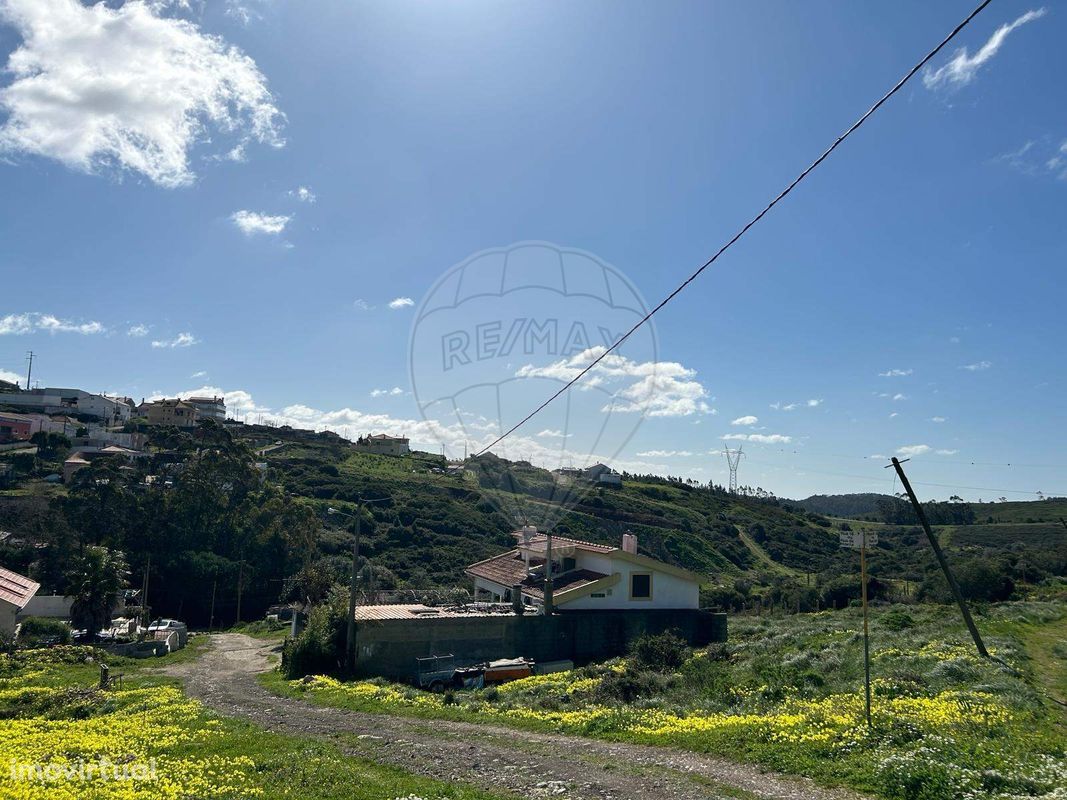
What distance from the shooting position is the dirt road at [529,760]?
10.7 m

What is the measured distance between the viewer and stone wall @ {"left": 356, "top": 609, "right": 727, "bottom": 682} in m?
25.2

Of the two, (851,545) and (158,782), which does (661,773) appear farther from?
(158,782)

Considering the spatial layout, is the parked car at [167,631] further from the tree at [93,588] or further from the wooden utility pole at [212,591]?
the wooden utility pole at [212,591]

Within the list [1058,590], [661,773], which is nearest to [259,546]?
[661,773]

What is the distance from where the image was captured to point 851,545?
1307cm

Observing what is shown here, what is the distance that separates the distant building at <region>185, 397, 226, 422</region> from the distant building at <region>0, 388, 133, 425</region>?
551 inches

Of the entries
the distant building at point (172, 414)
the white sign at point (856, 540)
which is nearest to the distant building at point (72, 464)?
the distant building at point (172, 414)

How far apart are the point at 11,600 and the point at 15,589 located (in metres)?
2.79

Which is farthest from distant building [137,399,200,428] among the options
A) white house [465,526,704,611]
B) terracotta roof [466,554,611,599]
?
white house [465,526,704,611]

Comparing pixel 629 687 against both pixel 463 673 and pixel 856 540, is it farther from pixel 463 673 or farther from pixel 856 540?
pixel 856 540

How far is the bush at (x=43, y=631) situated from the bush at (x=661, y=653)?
29.6 m

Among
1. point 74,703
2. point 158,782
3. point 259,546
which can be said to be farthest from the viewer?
point 259,546

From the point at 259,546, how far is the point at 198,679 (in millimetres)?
30879

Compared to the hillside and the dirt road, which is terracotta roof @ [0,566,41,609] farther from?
the dirt road
